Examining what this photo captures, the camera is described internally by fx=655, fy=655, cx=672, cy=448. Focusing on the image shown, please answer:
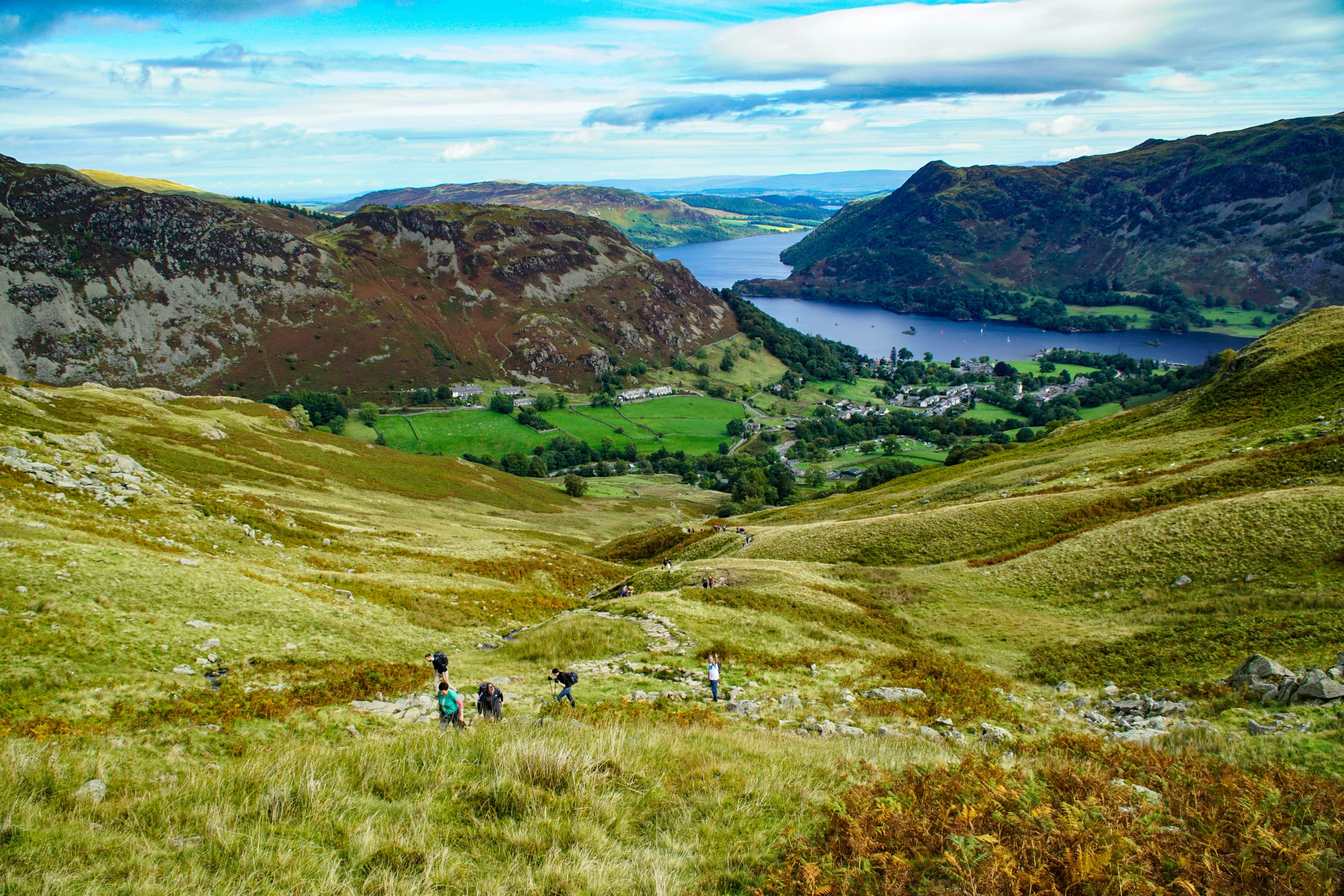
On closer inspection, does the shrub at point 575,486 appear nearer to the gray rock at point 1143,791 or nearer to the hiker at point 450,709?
the hiker at point 450,709


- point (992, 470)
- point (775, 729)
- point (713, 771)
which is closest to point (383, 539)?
point (775, 729)

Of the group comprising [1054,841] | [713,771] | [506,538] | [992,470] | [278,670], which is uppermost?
[1054,841]

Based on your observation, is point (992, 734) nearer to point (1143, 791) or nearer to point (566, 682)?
point (1143, 791)

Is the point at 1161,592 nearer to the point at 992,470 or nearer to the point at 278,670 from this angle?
the point at 278,670

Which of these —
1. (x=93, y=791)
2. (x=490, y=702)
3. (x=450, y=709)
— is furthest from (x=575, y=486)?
(x=93, y=791)

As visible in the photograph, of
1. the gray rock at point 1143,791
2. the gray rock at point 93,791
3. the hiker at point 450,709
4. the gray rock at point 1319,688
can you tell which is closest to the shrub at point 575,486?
the hiker at point 450,709

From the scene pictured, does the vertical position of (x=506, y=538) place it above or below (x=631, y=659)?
below

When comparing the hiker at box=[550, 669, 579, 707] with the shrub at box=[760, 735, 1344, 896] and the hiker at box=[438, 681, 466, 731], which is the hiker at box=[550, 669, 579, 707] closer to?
the hiker at box=[438, 681, 466, 731]
